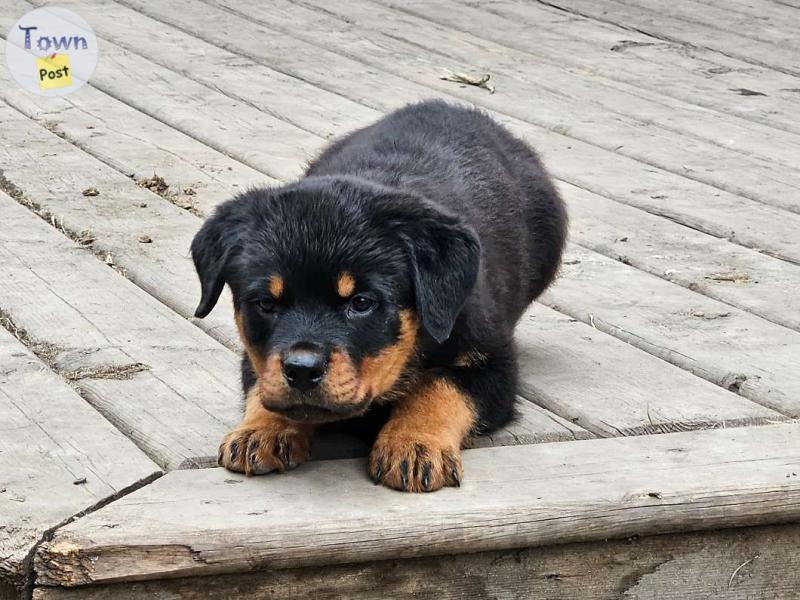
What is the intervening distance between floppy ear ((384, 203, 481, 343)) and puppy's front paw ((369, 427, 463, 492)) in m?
0.25

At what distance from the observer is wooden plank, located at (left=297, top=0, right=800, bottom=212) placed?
18.9 feet

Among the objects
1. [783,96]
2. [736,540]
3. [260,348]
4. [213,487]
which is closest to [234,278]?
[260,348]

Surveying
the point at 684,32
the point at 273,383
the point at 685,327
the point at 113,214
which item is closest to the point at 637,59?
the point at 684,32

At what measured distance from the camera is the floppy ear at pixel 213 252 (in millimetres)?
3281

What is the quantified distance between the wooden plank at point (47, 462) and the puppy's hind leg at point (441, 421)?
0.54 metres

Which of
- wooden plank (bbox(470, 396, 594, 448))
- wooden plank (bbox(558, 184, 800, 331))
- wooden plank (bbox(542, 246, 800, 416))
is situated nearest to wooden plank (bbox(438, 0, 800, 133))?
wooden plank (bbox(558, 184, 800, 331))

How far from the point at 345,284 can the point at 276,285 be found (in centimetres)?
15

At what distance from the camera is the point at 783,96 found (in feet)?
23.0

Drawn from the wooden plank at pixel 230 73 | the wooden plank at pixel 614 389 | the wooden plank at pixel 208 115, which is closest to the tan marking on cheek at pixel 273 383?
the wooden plank at pixel 614 389

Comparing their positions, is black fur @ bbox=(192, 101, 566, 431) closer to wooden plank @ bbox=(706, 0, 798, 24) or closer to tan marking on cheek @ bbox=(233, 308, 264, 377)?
tan marking on cheek @ bbox=(233, 308, 264, 377)

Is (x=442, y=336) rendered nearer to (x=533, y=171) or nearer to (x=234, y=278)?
(x=234, y=278)

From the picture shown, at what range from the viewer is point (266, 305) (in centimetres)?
312

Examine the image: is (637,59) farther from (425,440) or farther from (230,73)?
(425,440)

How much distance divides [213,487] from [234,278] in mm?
502
